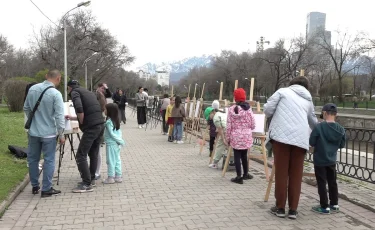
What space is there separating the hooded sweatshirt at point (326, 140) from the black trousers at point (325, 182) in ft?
0.36

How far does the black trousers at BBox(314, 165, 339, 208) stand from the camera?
525 centimetres

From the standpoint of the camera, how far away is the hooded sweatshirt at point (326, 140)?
5.18 meters

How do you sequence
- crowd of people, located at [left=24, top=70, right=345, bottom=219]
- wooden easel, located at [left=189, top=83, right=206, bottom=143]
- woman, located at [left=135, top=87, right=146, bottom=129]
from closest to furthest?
crowd of people, located at [left=24, top=70, right=345, bottom=219] → wooden easel, located at [left=189, top=83, right=206, bottom=143] → woman, located at [left=135, top=87, right=146, bottom=129]

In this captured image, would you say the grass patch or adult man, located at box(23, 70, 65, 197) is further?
the grass patch

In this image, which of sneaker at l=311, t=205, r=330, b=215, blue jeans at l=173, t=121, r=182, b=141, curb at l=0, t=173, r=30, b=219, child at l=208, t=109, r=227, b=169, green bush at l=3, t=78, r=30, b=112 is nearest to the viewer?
curb at l=0, t=173, r=30, b=219

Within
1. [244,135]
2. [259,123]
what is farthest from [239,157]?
[259,123]

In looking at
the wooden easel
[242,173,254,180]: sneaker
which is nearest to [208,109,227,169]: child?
[242,173,254,180]: sneaker

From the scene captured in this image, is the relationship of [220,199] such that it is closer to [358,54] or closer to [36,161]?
[36,161]

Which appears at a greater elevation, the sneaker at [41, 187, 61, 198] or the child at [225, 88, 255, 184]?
the child at [225, 88, 255, 184]

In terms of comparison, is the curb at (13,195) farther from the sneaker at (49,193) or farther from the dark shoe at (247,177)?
the dark shoe at (247,177)

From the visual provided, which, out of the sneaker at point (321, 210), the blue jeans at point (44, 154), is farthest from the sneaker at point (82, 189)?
the sneaker at point (321, 210)

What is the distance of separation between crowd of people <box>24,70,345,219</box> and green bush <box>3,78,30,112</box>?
1848 centimetres

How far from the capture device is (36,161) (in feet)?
19.6

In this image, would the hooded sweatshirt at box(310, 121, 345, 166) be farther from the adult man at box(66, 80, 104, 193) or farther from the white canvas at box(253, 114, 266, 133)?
the adult man at box(66, 80, 104, 193)
